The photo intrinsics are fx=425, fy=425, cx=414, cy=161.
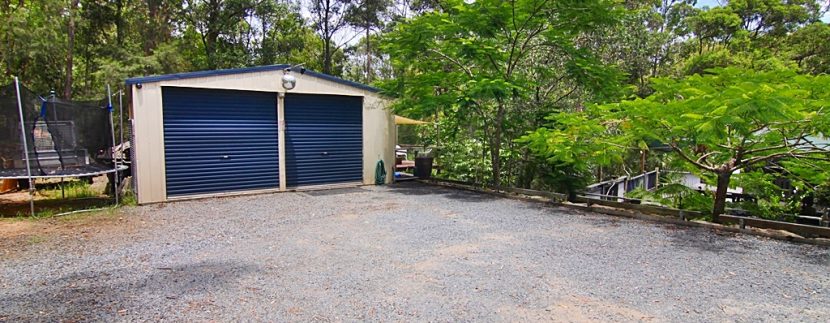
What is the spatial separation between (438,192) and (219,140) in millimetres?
4620

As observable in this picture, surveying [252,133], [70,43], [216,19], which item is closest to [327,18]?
[216,19]

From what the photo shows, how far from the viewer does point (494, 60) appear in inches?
349

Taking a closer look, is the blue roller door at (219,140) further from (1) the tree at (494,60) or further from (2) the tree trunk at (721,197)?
(2) the tree trunk at (721,197)

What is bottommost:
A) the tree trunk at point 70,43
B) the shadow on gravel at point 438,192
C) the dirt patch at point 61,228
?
the dirt patch at point 61,228

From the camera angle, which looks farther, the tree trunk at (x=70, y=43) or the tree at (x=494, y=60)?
the tree trunk at (x=70, y=43)

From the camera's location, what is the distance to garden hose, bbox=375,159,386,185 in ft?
34.5

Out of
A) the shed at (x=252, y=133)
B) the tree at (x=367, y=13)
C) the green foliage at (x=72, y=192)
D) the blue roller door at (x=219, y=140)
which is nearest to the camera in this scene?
the shed at (x=252, y=133)

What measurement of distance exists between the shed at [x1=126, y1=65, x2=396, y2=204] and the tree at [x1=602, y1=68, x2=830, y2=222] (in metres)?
5.81

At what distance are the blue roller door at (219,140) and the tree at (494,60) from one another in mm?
2983

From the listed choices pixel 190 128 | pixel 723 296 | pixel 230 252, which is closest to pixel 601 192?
pixel 723 296

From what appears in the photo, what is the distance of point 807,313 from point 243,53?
1986 cm

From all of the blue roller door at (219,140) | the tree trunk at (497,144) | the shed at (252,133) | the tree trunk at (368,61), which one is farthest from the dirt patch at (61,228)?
the tree trunk at (368,61)

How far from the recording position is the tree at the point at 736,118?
15.1 ft

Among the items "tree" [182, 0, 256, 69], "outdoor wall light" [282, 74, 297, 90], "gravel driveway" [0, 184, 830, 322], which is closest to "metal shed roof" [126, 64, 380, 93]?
"outdoor wall light" [282, 74, 297, 90]
